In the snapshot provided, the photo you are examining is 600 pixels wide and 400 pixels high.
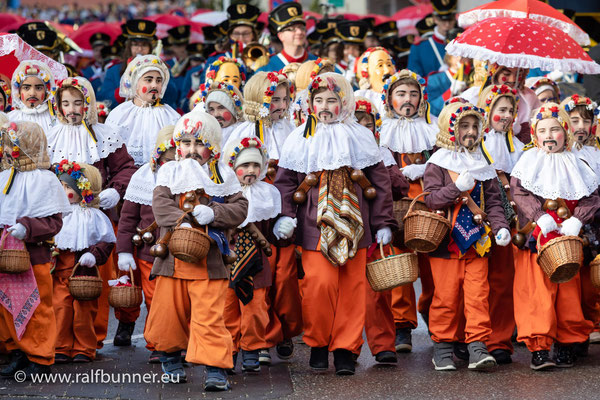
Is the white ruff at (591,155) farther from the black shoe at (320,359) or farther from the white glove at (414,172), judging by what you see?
the black shoe at (320,359)

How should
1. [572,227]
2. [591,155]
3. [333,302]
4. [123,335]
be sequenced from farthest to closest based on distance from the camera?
[123,335] < [591,155] < [572,227] < [333,302]

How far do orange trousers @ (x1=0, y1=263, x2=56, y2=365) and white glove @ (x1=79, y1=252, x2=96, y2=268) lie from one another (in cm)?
50

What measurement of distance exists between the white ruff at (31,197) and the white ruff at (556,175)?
3546 millimetres

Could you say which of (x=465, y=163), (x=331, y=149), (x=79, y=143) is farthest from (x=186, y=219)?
(x=465, y=163)

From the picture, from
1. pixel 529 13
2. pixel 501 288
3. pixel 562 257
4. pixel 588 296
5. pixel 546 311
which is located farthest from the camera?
pixel 529 13

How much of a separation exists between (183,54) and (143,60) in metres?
7.35

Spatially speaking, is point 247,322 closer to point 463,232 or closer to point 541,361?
point 463,232

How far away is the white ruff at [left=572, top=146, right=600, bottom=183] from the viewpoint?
30.3 feet

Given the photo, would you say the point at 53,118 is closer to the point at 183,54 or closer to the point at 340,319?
the point at 340,319

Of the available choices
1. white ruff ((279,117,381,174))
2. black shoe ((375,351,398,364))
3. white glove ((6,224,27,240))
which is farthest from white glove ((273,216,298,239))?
white glove ((6,224,27,240))

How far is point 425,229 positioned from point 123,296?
2.41 meters

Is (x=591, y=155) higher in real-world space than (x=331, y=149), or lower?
lower

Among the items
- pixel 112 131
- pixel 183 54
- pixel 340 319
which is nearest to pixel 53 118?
pixel 112 131

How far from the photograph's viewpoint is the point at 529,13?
10.6m
